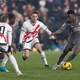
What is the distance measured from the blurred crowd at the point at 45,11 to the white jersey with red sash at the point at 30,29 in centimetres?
1296

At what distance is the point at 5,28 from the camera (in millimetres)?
14516

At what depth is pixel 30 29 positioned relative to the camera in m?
17.9

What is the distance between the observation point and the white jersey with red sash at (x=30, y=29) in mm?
17891

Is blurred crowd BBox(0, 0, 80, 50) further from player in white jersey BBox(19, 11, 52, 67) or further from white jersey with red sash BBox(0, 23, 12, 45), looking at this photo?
white jersey with red sash BBox(0, 23, 12, 45)

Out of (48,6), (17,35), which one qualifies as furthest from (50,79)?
(48,6)

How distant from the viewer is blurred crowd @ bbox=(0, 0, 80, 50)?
31.8 meters

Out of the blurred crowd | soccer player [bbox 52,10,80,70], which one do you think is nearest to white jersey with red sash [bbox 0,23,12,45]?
soccer player [bbox 52,10,80,70]

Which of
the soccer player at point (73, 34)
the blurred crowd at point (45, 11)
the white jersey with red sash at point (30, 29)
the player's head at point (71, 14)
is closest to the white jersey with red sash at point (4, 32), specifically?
the player's head at point (71, 14)

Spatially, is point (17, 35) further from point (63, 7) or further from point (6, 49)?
point (6, 49)

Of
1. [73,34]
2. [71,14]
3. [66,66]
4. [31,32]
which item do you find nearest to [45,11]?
[31,32]

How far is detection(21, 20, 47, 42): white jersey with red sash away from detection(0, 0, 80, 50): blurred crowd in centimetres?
1296

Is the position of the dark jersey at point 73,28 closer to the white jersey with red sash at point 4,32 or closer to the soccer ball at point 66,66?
the soccer ball at point 66,66

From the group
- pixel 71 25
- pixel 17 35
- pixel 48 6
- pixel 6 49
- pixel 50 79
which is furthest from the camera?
pixel 48 6

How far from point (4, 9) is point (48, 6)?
10.9ft
